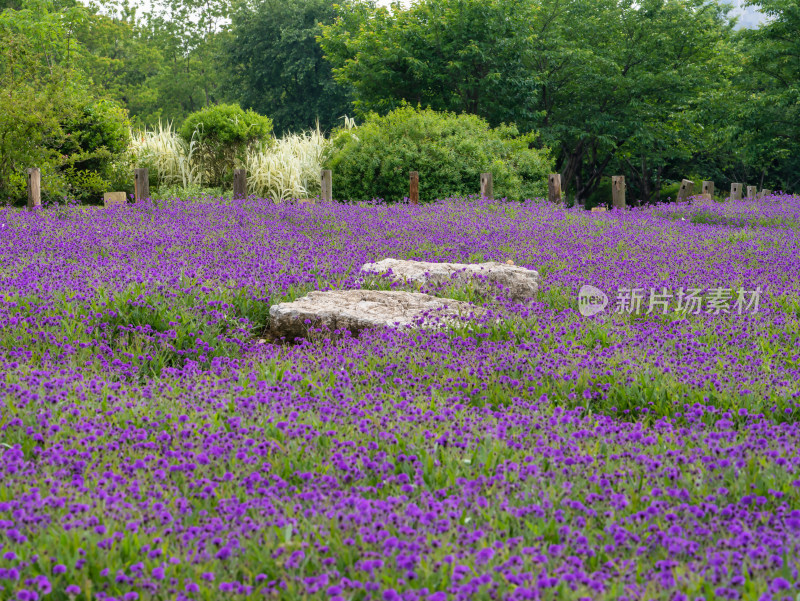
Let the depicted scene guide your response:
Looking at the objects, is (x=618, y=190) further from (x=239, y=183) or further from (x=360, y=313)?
(x=360, y=313)

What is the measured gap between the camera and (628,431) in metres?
3.72

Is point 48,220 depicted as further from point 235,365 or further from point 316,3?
point 316,3

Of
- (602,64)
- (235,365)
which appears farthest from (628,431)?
(602,64)

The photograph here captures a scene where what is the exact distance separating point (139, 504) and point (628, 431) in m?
2.40

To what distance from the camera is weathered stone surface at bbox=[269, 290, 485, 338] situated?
610 cm

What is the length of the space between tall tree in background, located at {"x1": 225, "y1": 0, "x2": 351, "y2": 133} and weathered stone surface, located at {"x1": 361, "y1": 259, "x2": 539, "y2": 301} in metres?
34.6

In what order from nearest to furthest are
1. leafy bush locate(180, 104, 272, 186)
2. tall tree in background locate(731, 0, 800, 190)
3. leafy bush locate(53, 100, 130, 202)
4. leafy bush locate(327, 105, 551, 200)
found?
leafy bush locate(53, 100, 130, 202) → leafy bush locate(327, 105, 551, 200) → leafy bush locate(180, 104, 272, 186) → tall tree in background locate(731, 0, 800, 190)

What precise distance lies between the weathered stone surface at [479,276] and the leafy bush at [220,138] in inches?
485

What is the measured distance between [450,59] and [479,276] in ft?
57.2

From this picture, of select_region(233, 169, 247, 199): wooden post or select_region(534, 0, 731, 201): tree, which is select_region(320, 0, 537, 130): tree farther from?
select_region(233, 169, 247, 199): wooden post

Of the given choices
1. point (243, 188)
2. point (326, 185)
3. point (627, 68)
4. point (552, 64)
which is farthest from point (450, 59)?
point (243, 188)

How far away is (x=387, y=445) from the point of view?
3320 millimetres

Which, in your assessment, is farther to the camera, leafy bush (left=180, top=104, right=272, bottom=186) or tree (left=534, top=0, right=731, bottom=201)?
tree (left=534, top=0, right=731, bottom=201)

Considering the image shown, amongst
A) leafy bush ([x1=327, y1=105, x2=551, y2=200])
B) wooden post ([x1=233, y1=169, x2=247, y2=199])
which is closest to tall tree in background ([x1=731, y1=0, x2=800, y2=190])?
leafy bush ([x1=327, y1=105, x2=551, y2=200])
